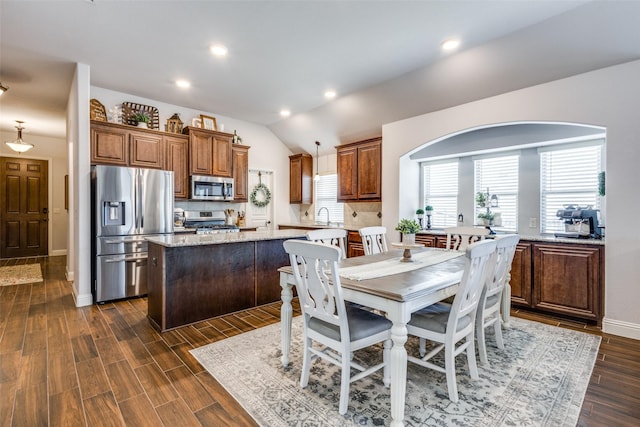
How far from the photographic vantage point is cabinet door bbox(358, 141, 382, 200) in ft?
16.7

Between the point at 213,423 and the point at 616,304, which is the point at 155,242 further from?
the point at 616,304

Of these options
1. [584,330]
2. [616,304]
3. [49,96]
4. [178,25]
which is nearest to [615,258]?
[616,304]

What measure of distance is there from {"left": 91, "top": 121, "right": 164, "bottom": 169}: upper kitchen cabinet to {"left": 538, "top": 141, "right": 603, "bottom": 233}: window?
556 cm

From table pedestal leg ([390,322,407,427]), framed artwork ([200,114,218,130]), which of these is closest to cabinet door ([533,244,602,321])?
table pedestal leg ([390,322,407,427])

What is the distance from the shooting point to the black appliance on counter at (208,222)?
202 inches

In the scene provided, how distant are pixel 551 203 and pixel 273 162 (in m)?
5.05

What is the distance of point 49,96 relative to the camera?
192 inches

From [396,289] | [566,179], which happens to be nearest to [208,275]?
[396,289]

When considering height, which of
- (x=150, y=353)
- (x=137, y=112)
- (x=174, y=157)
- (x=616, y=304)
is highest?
(x=137, y=112)

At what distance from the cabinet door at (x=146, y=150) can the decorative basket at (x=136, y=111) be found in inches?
12.1

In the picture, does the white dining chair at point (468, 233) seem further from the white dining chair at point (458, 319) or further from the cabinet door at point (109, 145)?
the cabinet door at point (109, 145)

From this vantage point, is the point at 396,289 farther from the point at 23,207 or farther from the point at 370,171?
the point at 23,207

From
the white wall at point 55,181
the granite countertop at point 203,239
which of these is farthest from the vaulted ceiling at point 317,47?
the white wall at point 55,181

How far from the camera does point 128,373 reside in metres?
2.23
